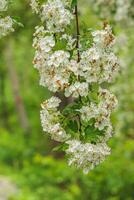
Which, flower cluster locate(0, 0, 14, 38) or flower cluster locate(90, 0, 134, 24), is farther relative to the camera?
flower cluster locate(90, 0, 134, 24)

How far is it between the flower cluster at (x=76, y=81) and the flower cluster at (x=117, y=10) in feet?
12.6

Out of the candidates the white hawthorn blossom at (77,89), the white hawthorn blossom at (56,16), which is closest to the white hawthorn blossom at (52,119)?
the white hawthorn blossom at (77,89)

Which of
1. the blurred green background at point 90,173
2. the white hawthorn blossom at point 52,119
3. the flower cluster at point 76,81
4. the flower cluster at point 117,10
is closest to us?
the flower cluster at point 76,81

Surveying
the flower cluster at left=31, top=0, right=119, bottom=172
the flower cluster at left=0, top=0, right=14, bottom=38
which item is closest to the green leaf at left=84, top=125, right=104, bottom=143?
the flower cluster at left=31, top=0, right=119, bottom=172

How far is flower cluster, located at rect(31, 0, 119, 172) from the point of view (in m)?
3.22

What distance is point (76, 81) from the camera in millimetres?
3252

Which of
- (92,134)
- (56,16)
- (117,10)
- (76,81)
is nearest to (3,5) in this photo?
(56,16)

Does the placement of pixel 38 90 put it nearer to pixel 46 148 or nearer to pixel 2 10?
pixel 46 148

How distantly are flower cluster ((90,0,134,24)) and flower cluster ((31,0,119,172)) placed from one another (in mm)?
3835

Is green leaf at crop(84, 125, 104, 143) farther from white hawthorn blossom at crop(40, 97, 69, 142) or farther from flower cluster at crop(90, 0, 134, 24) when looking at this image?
flower cluster at crop(90, 0, 134, 24)

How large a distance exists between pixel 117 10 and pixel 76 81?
442 cm

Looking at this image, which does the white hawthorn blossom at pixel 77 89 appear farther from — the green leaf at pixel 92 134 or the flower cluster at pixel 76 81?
the green leaf at pixel 92 134

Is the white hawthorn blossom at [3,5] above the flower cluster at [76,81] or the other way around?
above

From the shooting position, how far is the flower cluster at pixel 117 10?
24.1ft
